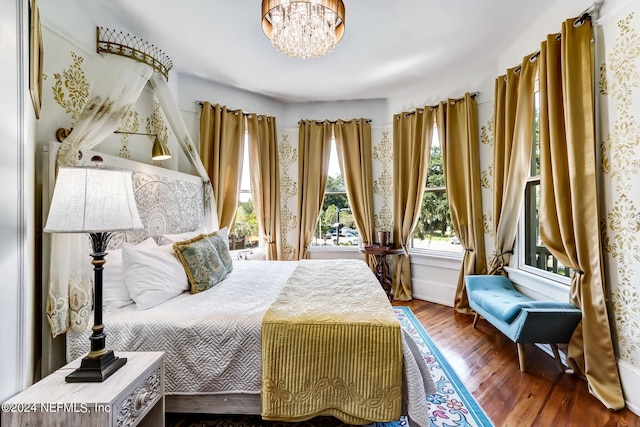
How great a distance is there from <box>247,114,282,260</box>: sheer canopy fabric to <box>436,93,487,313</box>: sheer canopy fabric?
228 cm

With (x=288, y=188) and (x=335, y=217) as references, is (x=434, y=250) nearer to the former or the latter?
(x=335, y=217)

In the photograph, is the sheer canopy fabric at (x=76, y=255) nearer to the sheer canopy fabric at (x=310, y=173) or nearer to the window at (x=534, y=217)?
the sheer canopy fabric at (x=310, y=173)

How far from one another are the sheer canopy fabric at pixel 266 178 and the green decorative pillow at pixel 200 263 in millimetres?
1706

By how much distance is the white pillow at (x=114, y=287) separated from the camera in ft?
5.55

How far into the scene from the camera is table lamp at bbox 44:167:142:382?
3.67ft

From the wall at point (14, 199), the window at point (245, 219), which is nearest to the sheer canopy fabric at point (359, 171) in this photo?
the window at point (245, 219)

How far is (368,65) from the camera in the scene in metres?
3.25

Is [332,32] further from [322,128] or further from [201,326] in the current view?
[322,128]

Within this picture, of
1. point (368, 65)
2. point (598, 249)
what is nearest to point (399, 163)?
point (368, 65)

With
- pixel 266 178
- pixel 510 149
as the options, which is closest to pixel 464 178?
pixel 510 149

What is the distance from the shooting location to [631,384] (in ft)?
5.77

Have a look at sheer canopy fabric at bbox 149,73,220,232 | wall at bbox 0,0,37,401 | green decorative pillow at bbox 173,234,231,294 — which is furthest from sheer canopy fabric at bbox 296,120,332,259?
wall at bbox 0,0,37,401

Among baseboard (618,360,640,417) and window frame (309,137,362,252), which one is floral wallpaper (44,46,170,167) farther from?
baseboard (618,360,640,417)

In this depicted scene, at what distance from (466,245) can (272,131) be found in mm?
3003
